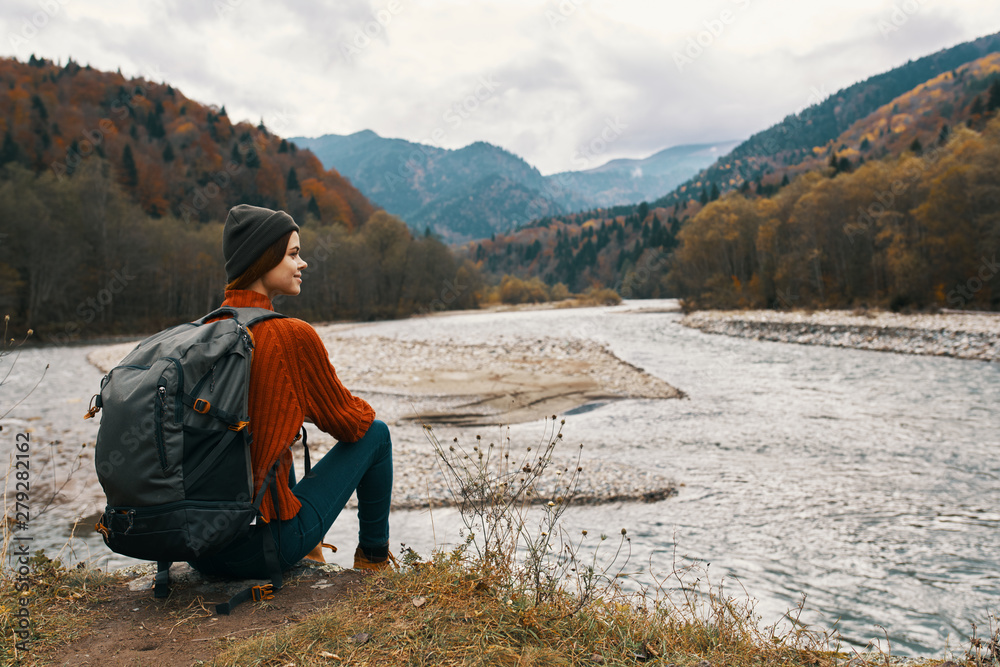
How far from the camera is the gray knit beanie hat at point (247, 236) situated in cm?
255

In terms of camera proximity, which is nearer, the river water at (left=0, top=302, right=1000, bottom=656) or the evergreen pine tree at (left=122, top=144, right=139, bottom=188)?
the river water at (left=0, top=302, right=1000, bottom=656)

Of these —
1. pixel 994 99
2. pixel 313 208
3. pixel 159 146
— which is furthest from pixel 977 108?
pixel 159 146

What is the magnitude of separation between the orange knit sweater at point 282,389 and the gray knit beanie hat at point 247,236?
0.52 feet

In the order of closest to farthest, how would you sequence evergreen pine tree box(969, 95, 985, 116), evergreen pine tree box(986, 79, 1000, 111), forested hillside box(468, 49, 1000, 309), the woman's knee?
the woman's knee → forested hillside box(468, 49, 1000, 309) → evergreen pine tree box(986, 79, 1000, 111) → evergreen pine tree box(969, 95, 985, 116)

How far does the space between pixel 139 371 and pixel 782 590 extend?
5.46 m

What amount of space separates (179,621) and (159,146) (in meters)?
102

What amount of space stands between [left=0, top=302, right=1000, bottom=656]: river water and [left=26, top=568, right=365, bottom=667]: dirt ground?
247 cm

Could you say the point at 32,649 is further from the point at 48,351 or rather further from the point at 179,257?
the point at 179,257

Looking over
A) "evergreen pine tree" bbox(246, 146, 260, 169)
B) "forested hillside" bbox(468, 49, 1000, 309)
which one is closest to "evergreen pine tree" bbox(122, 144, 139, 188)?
"evergreen pine tree" bbox(246, 146, 260, 169)

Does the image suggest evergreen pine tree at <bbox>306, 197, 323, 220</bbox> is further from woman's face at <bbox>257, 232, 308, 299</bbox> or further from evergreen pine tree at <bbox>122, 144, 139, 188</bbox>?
woman's face at <bbox>257, 232, 308, 299</bbox>

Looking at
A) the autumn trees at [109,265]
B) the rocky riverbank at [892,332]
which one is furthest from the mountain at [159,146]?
the rocky riverbank at [892,332]

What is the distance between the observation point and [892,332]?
90.1 feet

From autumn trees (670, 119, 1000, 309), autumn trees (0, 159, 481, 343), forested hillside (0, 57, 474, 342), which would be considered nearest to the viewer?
autumn trees (0, 159, 481, 343)

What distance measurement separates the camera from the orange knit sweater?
237 centimetres
